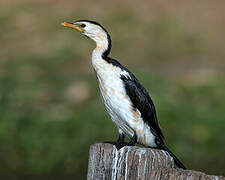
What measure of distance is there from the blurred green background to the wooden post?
4.12 metres

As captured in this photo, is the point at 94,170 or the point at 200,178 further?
the point at 94,170

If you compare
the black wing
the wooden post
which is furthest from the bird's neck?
the wooden post

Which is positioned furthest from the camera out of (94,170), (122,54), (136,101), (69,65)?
(122,54)

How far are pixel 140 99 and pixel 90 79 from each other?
18.9 feet

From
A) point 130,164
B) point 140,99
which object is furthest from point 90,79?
point 130,164

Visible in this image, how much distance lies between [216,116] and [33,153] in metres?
2.67

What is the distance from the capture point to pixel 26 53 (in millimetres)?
12211

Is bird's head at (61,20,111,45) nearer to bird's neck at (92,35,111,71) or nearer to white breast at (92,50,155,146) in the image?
bird's neck at (92,35,111,71)

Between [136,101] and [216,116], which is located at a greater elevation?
[136,101]

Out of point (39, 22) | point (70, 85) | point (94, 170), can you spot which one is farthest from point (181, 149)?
point (39, 22)

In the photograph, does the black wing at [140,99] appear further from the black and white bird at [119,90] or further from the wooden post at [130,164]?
the wooden post at [130,164]

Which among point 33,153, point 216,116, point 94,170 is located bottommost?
point 33,153

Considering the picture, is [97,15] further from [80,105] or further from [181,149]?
[181,149]

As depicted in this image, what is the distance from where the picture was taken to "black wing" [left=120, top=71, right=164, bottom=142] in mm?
4582
